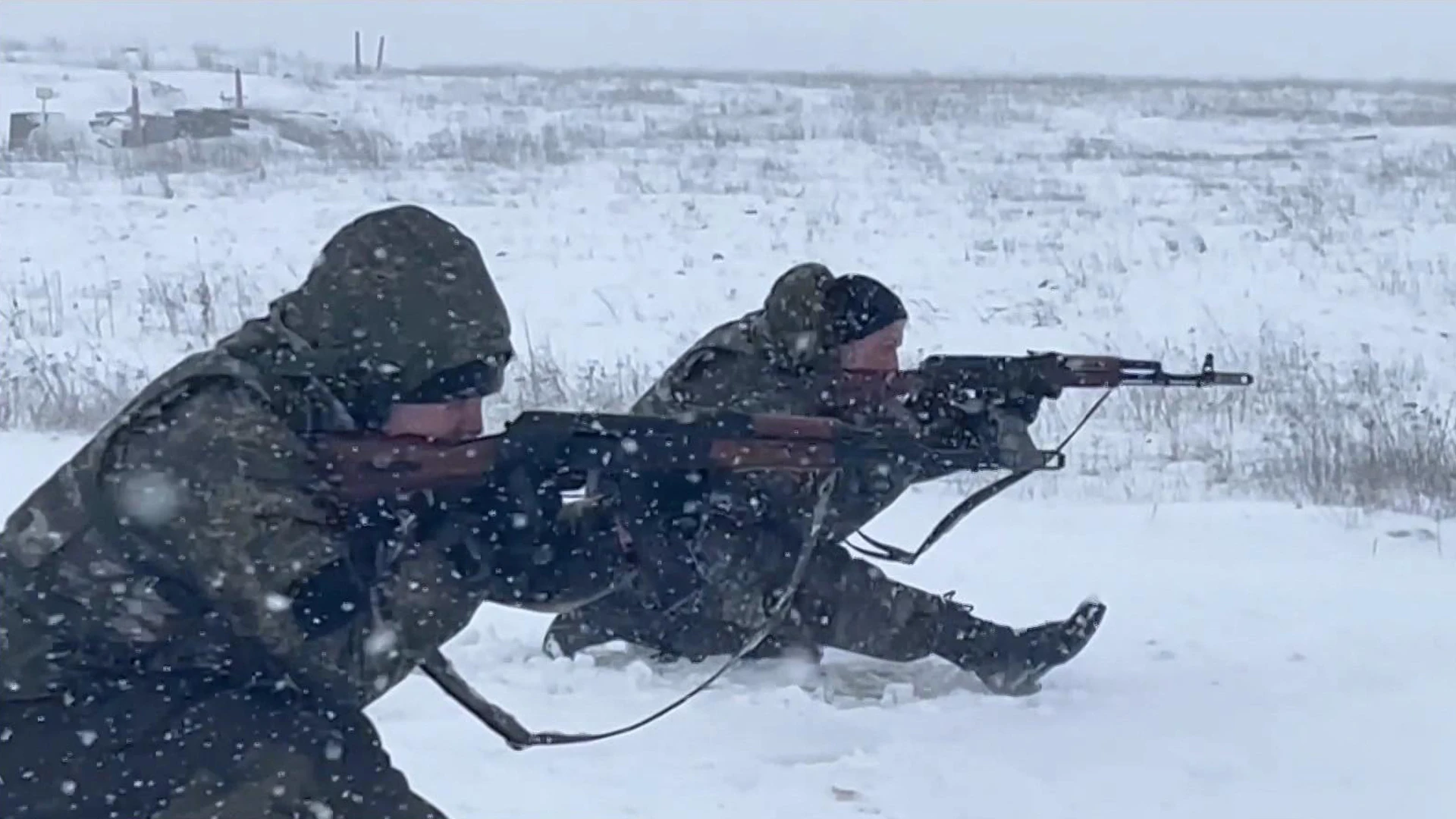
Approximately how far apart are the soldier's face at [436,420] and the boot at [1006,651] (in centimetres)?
190

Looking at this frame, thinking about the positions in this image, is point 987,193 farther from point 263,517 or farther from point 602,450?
point 263,517

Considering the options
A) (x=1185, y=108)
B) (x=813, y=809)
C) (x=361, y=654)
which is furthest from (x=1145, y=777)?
(x=1185, y=108)

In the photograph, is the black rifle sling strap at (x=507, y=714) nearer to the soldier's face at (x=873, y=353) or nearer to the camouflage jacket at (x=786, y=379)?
the camouflage jacket at (x=786, y=379)

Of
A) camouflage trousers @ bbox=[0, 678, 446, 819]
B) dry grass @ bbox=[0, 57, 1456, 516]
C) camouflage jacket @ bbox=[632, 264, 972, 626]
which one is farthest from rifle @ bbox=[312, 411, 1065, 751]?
dry grass @ bbox=[0, 57, 1456, 516]

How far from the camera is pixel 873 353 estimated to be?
14.6 ft

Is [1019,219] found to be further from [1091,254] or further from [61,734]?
[61,734]

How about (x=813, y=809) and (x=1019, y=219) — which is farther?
(x=1019, y=219)

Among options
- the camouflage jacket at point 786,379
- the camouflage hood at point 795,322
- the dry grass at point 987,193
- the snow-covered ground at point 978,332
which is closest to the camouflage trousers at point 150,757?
the snow-covered ground at point 978,332

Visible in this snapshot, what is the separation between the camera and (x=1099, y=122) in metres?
24.3

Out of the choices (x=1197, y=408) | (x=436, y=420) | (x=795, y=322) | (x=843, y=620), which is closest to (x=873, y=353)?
(x=795, y=322)

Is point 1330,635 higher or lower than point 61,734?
lower

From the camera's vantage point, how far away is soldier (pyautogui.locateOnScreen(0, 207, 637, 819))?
8.26ft

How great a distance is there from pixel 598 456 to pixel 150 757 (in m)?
0.78

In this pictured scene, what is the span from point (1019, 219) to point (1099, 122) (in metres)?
8.52
